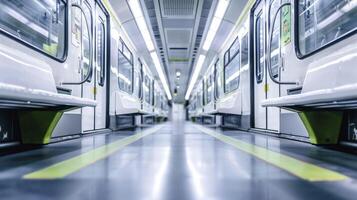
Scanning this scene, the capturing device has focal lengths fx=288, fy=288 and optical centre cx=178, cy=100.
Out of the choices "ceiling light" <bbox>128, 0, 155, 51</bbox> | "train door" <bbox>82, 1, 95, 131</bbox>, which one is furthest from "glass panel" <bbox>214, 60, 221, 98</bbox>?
"train door" <bbox>82, 1, 95, 131</bbox>

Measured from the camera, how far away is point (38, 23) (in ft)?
11.3

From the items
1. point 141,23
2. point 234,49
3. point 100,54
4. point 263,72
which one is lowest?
point 263,72

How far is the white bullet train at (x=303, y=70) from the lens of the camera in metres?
2.57

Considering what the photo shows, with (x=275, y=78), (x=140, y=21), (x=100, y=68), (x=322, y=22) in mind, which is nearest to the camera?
(x=322, y=22)

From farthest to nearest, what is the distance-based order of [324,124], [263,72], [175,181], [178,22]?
[178,22] < [263,72] < [324,124] < [175,181]

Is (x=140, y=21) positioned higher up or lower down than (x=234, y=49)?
higher up

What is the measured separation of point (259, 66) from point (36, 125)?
14.7 feet

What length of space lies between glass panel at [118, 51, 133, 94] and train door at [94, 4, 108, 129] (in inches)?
53.1

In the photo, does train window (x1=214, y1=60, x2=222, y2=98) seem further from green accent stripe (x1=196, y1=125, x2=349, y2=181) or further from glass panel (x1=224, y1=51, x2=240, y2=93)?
green accent stripe (x1=196, y1=125, x2=349, y2=181)

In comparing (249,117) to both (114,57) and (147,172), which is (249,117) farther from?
(147,172)

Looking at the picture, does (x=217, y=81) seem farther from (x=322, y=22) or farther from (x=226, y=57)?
(x=322, y=22)

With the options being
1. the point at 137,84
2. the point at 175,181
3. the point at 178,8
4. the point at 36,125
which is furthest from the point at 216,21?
the point at 175,181

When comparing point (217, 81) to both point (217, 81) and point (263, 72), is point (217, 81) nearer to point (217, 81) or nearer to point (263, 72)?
point (217, 81)

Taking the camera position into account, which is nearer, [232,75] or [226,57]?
[232,75]
